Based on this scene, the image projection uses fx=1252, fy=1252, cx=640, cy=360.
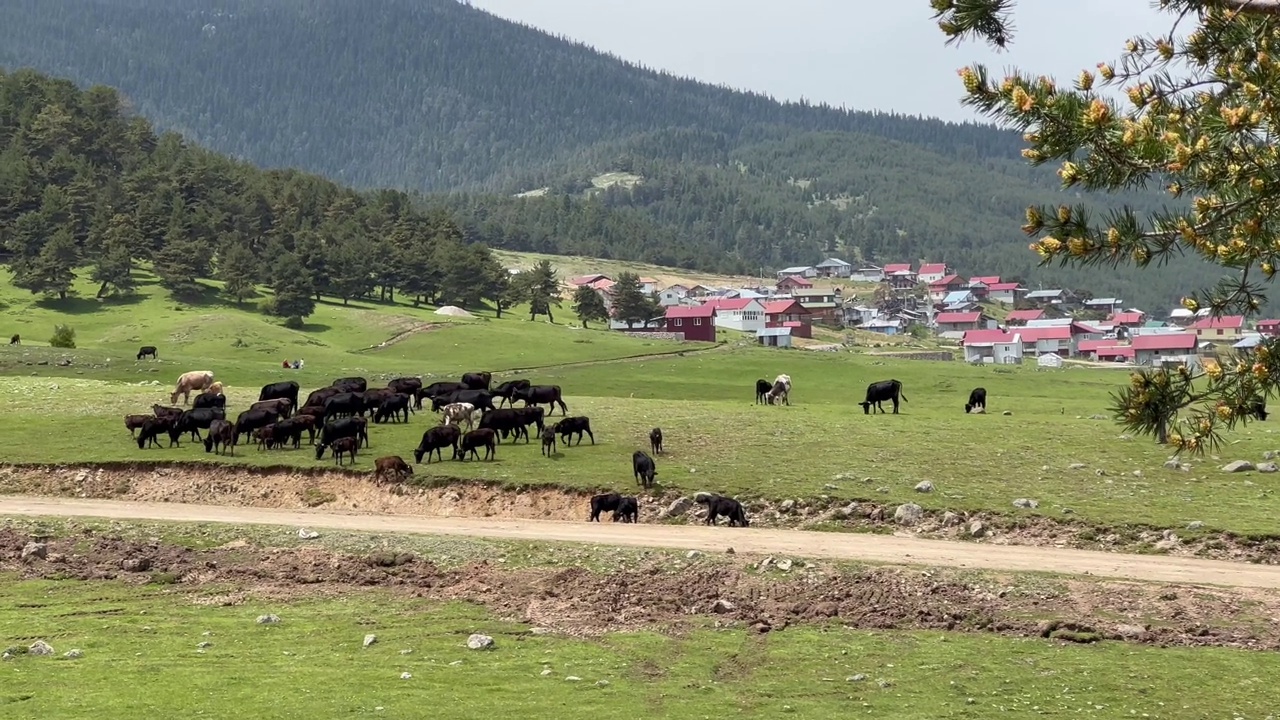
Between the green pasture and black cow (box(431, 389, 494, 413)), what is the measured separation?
20012mm

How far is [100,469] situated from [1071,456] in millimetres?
23926

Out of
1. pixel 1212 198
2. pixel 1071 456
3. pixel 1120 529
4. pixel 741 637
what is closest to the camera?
pixel 1212 198

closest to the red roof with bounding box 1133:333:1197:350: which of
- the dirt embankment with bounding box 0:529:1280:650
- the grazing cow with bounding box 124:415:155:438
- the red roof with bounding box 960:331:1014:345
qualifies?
the red roof with bounding box 960:331:1014:345

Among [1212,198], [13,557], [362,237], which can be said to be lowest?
[13,557]

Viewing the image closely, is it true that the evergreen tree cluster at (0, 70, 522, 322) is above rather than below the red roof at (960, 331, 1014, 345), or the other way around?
above

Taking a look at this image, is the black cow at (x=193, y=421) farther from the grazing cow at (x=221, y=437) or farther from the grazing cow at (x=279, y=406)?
the grazing cow at (x=279, y=406)

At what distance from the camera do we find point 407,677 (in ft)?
46.9

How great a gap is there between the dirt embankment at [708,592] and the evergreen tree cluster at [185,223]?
69.5m

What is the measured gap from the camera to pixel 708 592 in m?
18.8

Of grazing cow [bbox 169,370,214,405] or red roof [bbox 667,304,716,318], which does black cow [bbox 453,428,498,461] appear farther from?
red roof [bbox 667,304,716,318]

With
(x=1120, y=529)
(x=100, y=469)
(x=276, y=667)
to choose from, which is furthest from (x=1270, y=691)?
(x=100, y=469)

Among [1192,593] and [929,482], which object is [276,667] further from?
[929,482]

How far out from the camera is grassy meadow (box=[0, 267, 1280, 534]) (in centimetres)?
2673

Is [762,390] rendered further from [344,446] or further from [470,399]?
[344,446]
